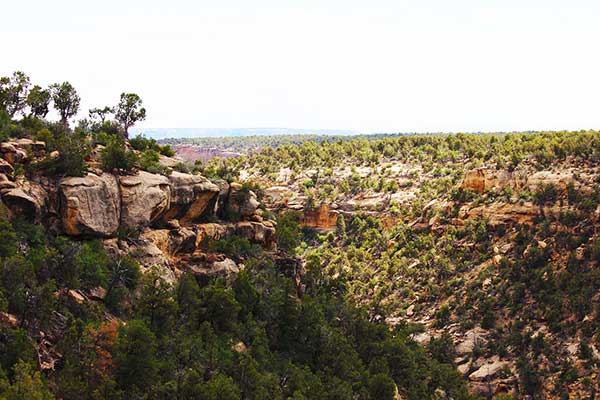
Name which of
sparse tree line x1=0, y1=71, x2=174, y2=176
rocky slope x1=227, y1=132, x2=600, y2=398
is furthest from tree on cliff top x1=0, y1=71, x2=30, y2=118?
rocky slope x1=227, y1=132, x2=600, y2=398

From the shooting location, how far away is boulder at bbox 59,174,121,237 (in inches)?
1619

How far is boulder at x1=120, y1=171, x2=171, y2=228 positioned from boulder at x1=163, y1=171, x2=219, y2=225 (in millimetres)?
1431

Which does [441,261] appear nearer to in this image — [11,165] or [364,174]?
[364,174]

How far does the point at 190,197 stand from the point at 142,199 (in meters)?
5.26

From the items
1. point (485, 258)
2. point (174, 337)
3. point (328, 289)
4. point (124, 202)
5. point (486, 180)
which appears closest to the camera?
point (174, 337)

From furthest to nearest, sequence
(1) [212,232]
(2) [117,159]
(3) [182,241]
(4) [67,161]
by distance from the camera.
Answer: (1) [212,232], (3) [182,241], (2) [117,159], (4) [67,161]

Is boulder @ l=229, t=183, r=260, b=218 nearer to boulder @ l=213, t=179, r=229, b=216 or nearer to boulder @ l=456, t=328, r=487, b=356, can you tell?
boulder @ l=213, t=179, r=229, b=216

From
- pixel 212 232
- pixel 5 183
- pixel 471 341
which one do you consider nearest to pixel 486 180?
pixel 471 341

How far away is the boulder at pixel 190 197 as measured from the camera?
49.2 meters

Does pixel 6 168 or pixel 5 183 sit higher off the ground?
pixel 6 168

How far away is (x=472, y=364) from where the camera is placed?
2862 inches

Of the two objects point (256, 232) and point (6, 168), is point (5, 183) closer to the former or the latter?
point (6, 168)

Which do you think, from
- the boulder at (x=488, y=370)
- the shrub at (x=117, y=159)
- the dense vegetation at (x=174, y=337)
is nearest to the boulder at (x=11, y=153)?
the dense vegetation at (x=174, y=337)

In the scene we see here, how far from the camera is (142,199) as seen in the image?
45.5 metres
